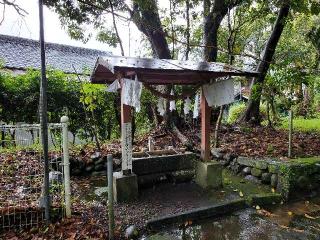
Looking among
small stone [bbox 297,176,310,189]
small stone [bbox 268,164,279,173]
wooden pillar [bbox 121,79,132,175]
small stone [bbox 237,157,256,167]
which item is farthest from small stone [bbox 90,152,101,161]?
small stone [bbox 297,176,310,189]

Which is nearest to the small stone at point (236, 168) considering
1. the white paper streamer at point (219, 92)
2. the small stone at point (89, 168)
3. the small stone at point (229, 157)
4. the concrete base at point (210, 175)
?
the small stone at point (229, 157)

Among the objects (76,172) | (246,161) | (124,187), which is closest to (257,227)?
(124,187)

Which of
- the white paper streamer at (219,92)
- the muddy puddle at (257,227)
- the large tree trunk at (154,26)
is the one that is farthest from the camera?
the large tree trunk at (154,26)

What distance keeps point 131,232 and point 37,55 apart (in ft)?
70.5

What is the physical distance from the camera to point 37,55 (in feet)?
76.4

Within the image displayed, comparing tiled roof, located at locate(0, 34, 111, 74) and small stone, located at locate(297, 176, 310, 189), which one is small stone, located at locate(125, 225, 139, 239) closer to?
Answer: small stone, located at locate(297, 176, 310, 189)

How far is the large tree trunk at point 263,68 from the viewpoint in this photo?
12.5 m

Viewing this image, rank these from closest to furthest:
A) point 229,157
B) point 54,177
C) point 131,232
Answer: point 131,232 < point 54,177 < point 229,157

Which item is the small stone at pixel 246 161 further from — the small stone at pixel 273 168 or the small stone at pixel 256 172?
the small stone at pixel 273 168

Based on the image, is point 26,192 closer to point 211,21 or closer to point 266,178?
point 266,178

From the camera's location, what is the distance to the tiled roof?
2081cm

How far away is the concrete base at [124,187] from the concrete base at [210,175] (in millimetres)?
1867

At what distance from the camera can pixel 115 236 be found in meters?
5.17

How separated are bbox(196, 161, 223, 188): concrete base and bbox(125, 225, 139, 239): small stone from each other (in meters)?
2.68
